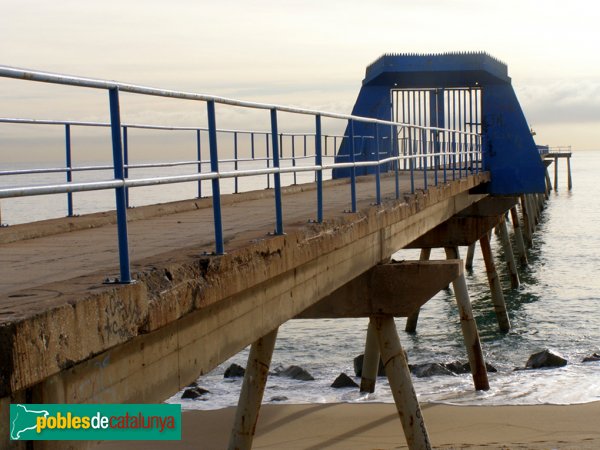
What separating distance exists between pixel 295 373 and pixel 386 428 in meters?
3.90

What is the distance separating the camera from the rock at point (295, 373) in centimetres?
1537

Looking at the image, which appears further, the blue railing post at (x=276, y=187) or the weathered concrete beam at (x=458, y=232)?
the weathered concrete beam at (x=458, y=232)

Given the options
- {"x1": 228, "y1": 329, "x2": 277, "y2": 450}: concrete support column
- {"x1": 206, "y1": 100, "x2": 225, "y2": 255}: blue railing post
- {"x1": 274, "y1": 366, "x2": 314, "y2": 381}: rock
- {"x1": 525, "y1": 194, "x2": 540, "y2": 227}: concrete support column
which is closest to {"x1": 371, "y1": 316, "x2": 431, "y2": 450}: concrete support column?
{"x1": 228, "y1": 329, "x2": 277, "y2": 450}: concrete support column

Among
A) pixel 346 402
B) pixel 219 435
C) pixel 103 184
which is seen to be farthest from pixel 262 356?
pixel 103 184

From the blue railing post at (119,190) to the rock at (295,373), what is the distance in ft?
36.7

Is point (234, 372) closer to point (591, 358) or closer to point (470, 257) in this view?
point (591, 358)

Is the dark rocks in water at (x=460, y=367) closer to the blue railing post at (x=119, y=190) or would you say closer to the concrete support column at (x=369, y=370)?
the concrete support column at (x=369, y=370)

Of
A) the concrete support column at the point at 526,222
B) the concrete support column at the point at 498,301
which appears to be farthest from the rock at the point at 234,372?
the concrete support column at the point at 526,222

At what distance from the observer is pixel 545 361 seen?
15.9 m

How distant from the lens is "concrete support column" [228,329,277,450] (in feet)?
31.6

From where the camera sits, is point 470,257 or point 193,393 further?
point 470,257

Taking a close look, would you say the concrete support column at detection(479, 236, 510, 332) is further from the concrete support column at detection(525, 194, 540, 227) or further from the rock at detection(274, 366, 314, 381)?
the concrete support column at detection(525, 194, 540, 227)

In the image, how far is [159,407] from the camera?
4.68 meters

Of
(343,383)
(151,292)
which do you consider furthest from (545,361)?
(151,292)
